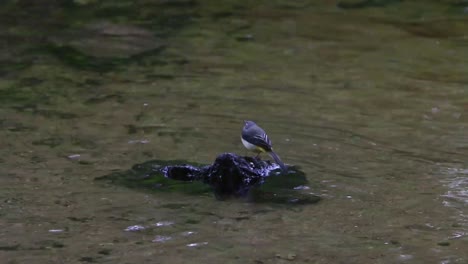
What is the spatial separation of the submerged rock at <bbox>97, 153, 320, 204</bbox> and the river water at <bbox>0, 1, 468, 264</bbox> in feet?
Result: 0.44

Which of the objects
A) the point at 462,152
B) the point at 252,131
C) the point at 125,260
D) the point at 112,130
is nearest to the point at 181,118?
the point at 112,130

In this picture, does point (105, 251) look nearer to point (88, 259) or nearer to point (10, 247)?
point (88, 259)

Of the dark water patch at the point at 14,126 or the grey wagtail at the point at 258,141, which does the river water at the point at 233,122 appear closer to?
the dark water patch at the point at 14,126

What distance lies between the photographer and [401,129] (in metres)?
7.80

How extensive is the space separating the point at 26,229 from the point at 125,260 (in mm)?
783

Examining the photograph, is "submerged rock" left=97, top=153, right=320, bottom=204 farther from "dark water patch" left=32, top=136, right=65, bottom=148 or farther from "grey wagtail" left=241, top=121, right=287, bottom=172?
"dark water patch" left=32, top=136, right=65, bottom=148

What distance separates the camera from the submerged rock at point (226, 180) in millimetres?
6242

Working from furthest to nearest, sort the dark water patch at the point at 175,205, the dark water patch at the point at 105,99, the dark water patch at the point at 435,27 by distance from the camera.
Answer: the dark water patch at the point at 435,27 → the dark water patch at the point at 105,99 → the dark water patch at the point at 175,205

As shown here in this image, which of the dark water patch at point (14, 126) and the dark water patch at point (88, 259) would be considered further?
the dark water patch at point (14, 126)

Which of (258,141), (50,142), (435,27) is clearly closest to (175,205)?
(258,141)

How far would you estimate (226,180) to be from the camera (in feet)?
20.7

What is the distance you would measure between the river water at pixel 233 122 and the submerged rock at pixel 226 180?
0.13 metres

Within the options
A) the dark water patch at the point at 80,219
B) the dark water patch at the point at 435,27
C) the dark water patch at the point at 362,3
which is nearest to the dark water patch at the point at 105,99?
the dark water patch at the point at 80,219

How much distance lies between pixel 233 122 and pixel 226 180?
173cm
